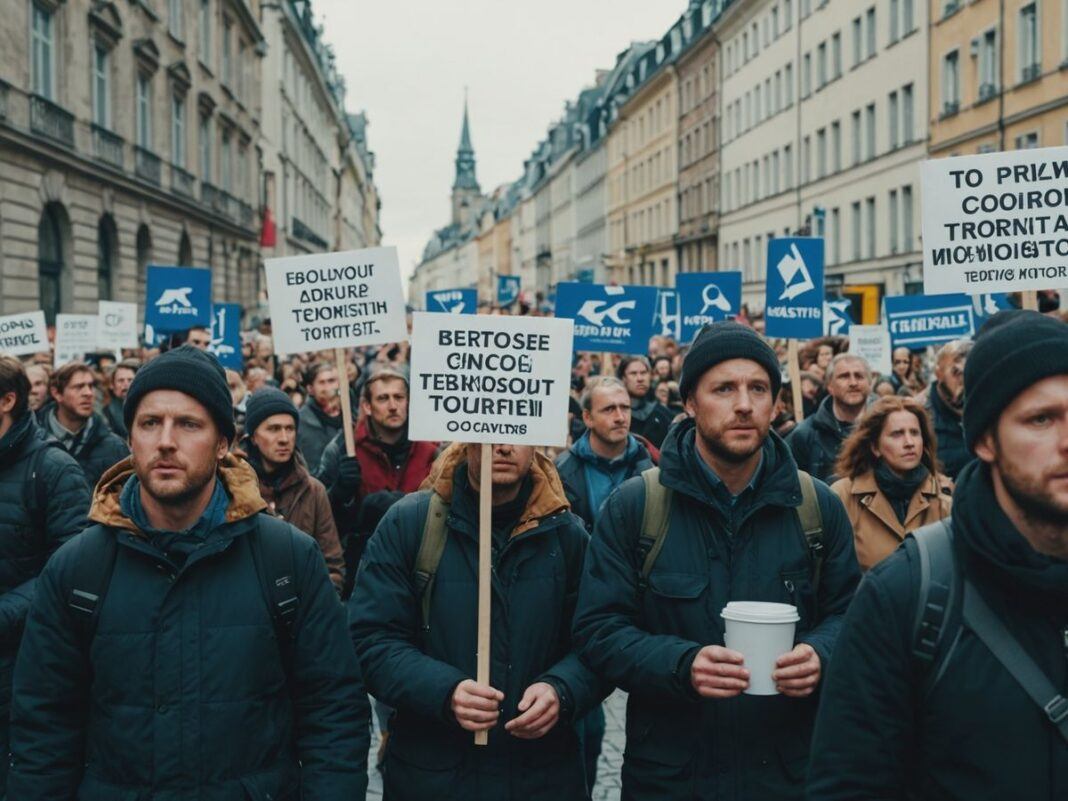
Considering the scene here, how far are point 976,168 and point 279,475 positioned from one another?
3.37 metres

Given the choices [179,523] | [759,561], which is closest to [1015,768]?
[759,561]

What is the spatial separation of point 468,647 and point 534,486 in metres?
0.53

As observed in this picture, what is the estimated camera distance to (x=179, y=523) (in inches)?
139

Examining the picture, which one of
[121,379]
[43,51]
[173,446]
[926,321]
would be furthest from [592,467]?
[43,51]

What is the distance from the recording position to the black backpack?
11.1ft

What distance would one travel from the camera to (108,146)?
29047 mm

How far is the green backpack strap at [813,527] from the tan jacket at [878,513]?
223cm

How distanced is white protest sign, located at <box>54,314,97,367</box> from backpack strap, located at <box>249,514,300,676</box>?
460 inches

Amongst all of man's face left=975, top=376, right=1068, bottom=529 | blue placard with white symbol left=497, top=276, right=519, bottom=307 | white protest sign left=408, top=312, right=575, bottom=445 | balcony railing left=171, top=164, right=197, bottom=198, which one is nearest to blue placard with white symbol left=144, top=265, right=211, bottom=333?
white protest sign left=408, top=312, right=575, bottom=445

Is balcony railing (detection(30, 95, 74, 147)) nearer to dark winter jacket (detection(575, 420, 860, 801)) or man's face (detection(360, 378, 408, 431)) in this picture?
man's face (detection(360, 378, 408, 431))

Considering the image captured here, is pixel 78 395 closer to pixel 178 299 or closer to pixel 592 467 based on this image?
pixel 592 467

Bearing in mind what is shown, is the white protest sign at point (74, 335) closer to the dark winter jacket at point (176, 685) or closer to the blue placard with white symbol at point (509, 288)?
the dark winter jacket at point (176, 685)

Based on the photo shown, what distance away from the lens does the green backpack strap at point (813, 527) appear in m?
3.83

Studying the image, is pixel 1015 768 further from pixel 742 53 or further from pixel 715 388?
pixel 742 53
